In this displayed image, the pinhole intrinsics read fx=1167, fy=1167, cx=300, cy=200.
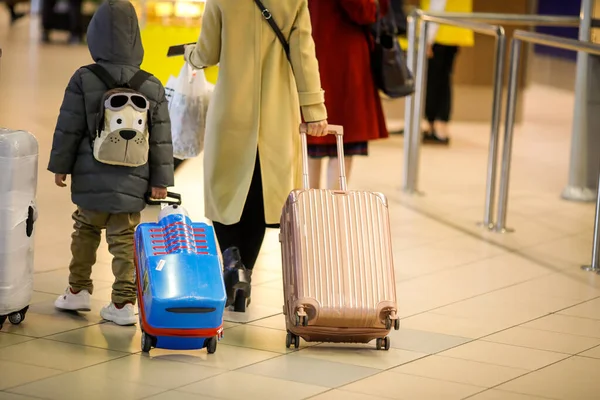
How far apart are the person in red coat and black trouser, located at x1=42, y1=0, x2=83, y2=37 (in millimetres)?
12540

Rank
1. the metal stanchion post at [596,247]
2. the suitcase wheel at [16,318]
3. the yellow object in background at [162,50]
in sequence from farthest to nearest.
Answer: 1. the yellow object in background at [162,50]
2. the metal stanchion post at [596,247]
3. the suitcase wheel at [16,318]

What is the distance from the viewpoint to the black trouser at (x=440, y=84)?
9945 mm

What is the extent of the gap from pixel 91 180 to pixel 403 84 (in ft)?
7.33

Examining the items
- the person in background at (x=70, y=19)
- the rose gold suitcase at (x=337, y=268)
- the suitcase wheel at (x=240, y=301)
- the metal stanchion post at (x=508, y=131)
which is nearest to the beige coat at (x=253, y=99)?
the suitcase wheel at (x=240, y=301)

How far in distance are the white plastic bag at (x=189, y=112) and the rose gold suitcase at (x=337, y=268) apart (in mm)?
1166

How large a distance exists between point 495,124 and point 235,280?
2.62 metres

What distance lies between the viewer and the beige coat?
4602mm

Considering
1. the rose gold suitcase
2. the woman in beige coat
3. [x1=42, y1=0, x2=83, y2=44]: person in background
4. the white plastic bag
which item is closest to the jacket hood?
the woman in beige coat

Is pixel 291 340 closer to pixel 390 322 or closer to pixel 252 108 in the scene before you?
pixel 390 322

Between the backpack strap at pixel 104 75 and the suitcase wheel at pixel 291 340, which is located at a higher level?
the backpack strap at pixel 104 75

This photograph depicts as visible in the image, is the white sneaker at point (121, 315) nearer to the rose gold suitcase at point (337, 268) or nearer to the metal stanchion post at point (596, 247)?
the rose gold suitcase at point (337, 268)

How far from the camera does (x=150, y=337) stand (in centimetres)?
407

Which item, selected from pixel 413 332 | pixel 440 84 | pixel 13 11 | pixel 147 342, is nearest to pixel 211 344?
pixel 147 342

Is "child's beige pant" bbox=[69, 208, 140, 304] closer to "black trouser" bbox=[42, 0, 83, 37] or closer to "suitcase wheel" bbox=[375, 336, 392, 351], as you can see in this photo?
"suitcase wheel" bbox=[375, 336, 392, 351]
